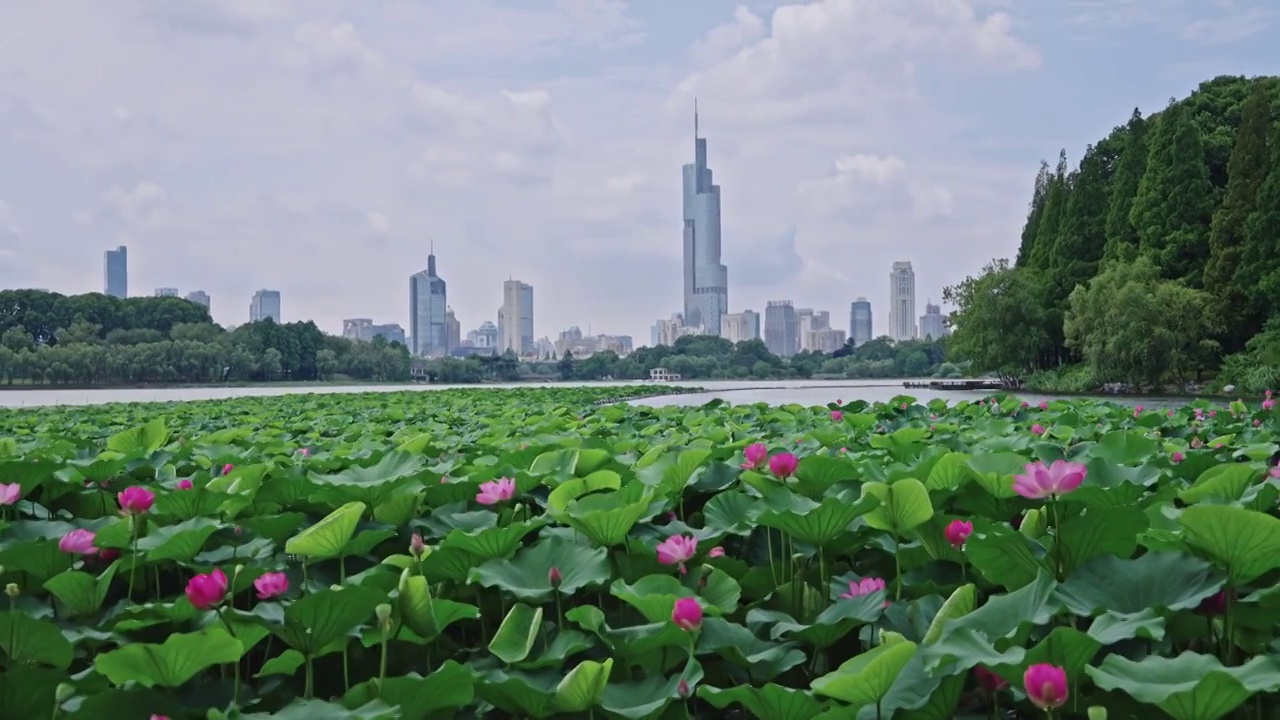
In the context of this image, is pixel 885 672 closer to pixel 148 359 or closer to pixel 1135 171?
pixel 1135 171

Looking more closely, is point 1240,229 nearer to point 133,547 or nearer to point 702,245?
point 133,547

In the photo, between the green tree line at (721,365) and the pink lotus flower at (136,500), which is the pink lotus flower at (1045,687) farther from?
the green tree line at (721,365)

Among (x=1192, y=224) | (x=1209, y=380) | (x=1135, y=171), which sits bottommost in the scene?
(x=1209, y=380)

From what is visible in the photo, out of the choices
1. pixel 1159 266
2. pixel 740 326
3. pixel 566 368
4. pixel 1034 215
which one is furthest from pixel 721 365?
pixel 740 326

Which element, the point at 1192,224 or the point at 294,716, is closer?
the point at 294,716

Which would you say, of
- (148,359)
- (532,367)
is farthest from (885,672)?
(532,367)

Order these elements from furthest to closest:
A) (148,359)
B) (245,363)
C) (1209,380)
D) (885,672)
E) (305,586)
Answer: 1. (245,363)
2. (148,359)
3. (1209,380)
4. (305,586)
5. (885,672)
